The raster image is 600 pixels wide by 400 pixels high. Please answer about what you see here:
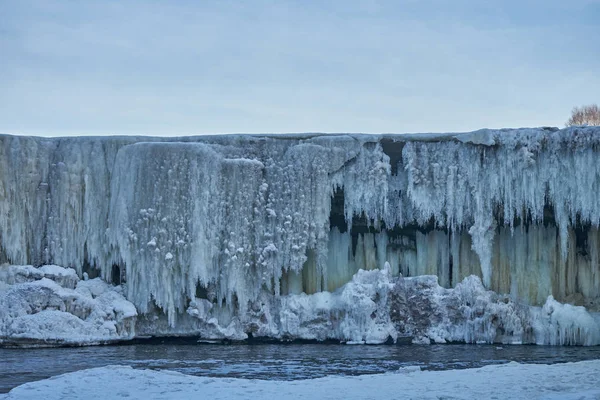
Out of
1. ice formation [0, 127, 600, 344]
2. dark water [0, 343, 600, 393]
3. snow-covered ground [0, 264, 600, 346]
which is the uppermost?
ice formation [0, 127, 600, 344]

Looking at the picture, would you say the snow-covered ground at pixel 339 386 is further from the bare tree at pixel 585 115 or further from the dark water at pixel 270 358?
the bare tree at pixel 585 115

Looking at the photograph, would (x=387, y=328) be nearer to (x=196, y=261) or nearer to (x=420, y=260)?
(x=420, y=260)

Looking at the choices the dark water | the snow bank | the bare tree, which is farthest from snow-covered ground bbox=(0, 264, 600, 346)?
the bare tree

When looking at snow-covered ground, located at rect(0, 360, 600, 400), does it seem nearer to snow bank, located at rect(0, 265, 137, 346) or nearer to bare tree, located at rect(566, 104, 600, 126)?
snow bank, located at rect(0, 265, 137, 346)

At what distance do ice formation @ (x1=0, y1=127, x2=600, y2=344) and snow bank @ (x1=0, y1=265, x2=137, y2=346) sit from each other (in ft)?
1.97

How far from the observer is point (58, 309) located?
2570 centimetres

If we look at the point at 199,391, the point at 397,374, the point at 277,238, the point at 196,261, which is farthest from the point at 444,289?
the point at 199,391

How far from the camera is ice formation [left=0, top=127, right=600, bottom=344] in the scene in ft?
87.6

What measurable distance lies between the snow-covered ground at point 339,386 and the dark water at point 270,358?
1.10m

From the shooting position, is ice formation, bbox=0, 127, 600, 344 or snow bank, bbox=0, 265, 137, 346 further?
ice formation, bbox=0, 127, 600, 344

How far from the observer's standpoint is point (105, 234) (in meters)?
27.3

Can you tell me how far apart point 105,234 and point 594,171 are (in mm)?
12665

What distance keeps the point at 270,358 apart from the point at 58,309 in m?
6.18

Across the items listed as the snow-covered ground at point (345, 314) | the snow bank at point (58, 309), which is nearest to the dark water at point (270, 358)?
the snow bank at point (58, 309)
